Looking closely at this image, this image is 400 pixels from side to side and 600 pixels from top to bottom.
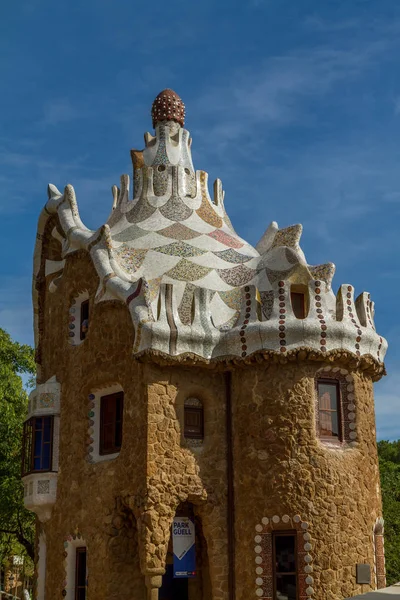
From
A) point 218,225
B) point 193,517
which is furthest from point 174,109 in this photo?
point 193,517

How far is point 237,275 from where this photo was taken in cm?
1684

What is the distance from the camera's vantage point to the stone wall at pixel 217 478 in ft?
46.0

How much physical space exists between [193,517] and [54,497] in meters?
3.12

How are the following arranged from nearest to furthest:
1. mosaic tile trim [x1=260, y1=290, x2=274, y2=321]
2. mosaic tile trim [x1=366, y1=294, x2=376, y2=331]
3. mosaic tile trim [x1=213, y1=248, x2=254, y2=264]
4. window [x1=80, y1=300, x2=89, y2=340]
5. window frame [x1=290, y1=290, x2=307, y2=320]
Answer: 1. mosaic tile trim [x1=260, y1=290, x2=274, y2=321]
2. window frame [x1=290, y1=290, x2=307, y2=320]
3. mosaic tile trim [x1=366, y1=294, x2=376, y2=331]
4. window [x1=80, y1=300, x2=89, y2=340]
5. mosaic tile trim [x1=213, y1=248, x2=254, y2=264]

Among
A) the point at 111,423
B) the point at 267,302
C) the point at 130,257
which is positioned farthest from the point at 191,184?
the point at 111,423

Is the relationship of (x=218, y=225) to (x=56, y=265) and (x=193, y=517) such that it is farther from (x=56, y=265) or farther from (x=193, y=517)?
(x=193, y=517)

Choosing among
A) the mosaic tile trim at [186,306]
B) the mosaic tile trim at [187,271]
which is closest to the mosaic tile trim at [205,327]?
the mosaic tile trim at [186,306]

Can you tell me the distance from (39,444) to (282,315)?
5704mm

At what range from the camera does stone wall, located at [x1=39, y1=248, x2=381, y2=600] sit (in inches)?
552

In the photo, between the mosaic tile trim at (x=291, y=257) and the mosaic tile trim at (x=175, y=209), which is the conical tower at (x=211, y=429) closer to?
the mosaic tile trim at (x=291, y=257)

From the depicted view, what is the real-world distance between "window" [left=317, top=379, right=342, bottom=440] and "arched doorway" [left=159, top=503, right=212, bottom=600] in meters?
2.72

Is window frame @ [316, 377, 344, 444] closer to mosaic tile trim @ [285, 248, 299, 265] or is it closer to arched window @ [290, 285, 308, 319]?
arched window @ [290, 285, 308, 319]

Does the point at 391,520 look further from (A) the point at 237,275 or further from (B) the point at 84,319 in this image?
(B) the point at 84,319

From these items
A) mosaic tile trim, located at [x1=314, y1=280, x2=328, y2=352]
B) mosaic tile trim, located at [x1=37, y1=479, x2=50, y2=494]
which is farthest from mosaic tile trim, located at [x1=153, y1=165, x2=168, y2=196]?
mosaic tile trim, located at [x1=37, y1=479, x2=50, y2=494]
